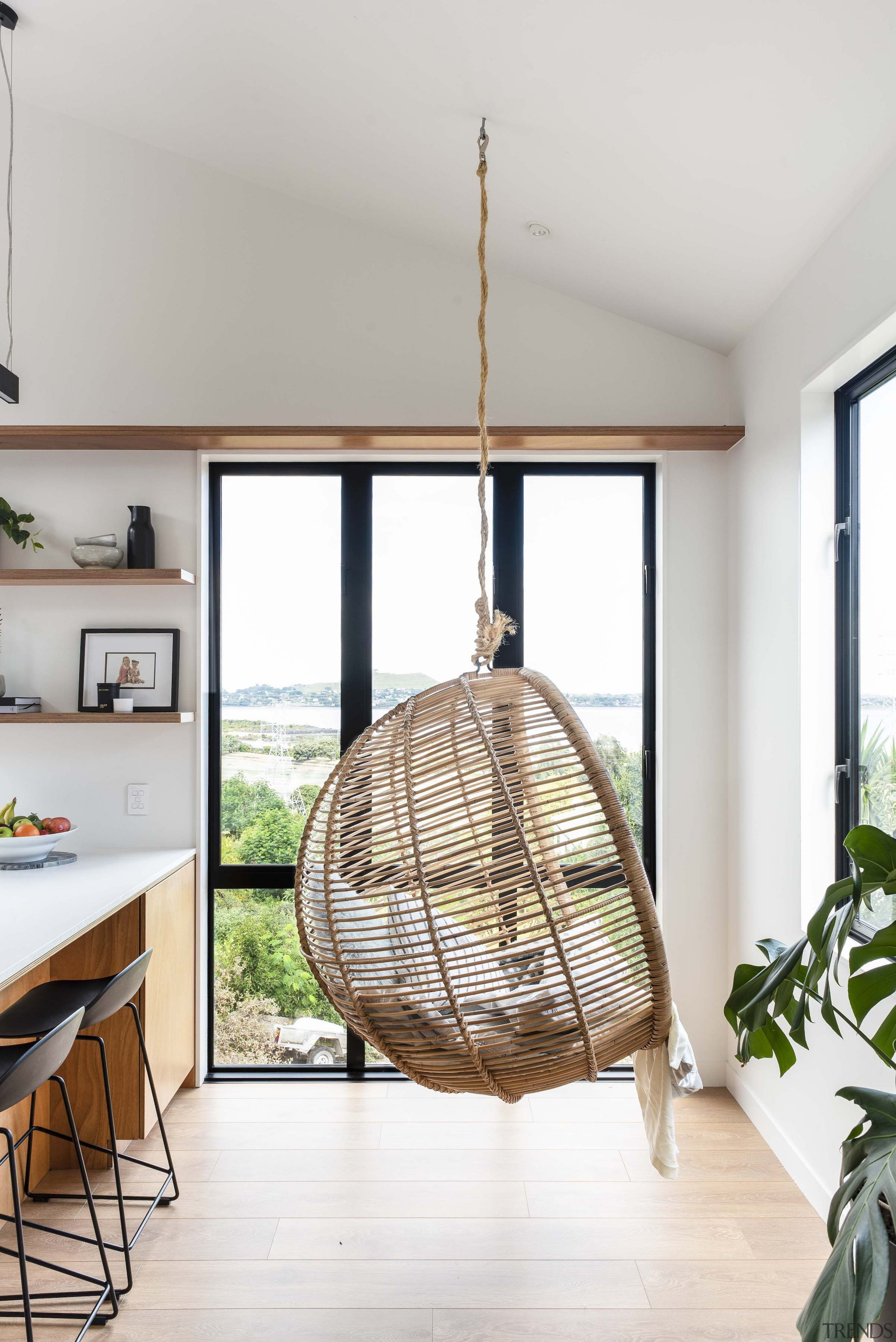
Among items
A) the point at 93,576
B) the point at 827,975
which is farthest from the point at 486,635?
the point at 93,576

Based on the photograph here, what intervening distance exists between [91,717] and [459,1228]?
185 centimetres

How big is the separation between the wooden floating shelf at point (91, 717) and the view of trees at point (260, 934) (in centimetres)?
43

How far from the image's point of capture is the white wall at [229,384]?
3.01 metres

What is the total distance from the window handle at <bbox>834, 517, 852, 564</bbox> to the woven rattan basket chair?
1133mm

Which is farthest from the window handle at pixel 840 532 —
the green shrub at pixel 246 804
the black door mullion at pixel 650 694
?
the green shrub at pixel 246 804

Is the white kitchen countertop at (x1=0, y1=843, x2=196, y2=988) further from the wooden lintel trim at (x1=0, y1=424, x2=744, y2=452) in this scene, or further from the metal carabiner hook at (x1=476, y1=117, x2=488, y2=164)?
the metal carabiner hook at (x1=476, y1=117, x2=488, y2=164)

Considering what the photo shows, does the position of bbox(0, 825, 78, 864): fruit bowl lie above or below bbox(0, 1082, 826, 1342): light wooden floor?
above

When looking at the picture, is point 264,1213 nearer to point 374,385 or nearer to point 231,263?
point 374,385

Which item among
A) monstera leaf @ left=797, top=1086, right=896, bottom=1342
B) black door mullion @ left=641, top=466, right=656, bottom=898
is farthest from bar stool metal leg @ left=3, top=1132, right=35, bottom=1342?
black door mullion @ left=641, top=466, right=656, bottom=898

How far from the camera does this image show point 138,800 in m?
3.03

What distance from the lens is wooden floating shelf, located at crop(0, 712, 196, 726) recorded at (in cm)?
284

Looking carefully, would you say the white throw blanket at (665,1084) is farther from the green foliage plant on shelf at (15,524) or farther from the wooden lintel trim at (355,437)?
the green foliage plant on shelf at (15,524)

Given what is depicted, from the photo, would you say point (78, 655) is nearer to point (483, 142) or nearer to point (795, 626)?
point (483, 142)

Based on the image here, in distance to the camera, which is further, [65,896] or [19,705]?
[19,705]
